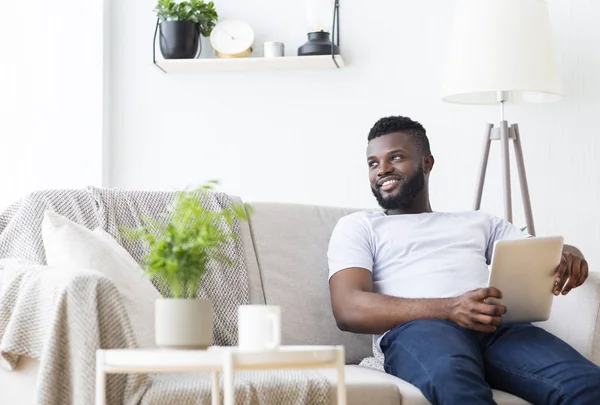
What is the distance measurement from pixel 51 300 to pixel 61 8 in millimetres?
2188

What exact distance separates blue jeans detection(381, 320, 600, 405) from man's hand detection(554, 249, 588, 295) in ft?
0.43

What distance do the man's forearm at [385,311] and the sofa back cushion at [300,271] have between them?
22 cm

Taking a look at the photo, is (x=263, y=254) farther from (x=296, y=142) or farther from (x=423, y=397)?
(x=296, y=142)

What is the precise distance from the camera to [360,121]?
12.2 ft

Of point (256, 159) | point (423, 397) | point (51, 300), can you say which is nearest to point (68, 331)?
point (51, 300)

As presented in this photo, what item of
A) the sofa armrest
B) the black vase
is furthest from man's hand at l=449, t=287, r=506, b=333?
the black vase

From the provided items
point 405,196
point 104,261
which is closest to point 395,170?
point 405,196

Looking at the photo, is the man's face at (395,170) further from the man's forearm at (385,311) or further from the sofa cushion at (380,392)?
the sofa cushion at (380,392)

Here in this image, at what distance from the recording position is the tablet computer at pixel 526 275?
85.4 inches

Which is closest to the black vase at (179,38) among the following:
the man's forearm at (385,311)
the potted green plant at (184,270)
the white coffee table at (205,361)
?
the man's forearm at (385,311)

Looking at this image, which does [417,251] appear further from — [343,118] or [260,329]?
[343,118]

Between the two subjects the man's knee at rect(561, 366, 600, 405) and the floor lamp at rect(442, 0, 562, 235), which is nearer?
the man's knee at rect(561, 366, 600, 405)

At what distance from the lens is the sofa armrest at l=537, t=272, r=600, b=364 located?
2395 mm

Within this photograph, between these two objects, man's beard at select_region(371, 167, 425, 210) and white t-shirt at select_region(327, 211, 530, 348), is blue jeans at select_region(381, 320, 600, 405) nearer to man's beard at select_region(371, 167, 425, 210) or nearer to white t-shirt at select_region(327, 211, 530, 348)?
white t-shirt at select_region(327, 211, 530, 348)
